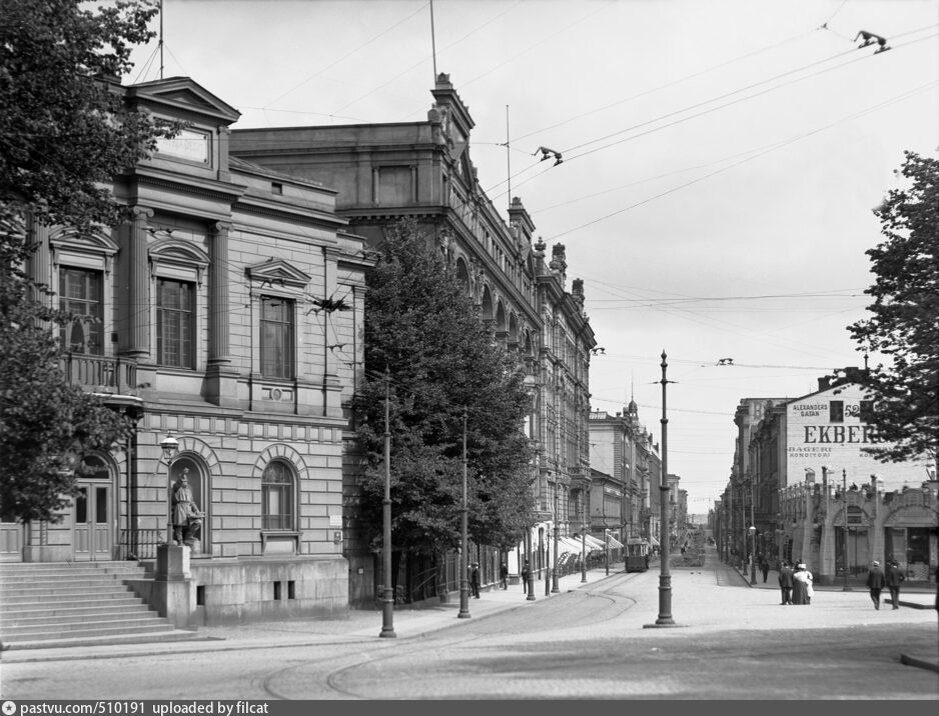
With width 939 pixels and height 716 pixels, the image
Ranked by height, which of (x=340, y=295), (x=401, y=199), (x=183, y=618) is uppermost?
(x=401, y=199)

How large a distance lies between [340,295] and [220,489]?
9.15 m

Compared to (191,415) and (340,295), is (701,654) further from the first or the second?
(340,295)

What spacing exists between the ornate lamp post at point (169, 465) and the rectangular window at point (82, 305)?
3.34 metres

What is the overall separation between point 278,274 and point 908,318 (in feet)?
61.5

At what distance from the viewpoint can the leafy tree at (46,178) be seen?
27.3 meters

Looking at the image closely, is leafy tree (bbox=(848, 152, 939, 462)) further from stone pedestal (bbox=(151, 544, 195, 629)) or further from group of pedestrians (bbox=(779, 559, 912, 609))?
stone pedestal (bbox=(151, 544, 195, 629))

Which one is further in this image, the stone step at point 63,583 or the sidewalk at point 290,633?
the stone step at point 63,583

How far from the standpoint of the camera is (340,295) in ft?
156

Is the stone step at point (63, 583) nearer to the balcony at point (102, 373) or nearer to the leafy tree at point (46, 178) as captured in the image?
the balcony at point (102, 373)

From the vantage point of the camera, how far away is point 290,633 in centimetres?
3769

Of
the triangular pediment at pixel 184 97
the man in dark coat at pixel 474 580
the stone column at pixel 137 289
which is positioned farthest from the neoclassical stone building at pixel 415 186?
the stone column at pixel 137 289

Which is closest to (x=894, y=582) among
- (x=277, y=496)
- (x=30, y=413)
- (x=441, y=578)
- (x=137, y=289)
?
(x=441, y=578)

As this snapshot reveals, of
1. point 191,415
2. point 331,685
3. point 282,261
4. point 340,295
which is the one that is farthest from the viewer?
point 340,295
